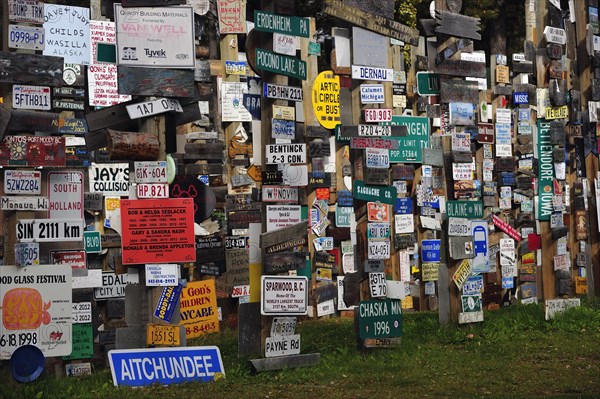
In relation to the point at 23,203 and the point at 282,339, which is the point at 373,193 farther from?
the point at 23,203

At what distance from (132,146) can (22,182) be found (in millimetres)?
1297

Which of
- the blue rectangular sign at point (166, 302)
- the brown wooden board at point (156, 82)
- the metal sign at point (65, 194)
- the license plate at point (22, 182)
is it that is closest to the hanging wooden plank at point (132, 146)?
the brown wooden board at point (156, 82)

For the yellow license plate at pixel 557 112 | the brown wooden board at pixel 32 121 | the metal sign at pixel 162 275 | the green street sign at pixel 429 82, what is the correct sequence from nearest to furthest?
the brown wooden board at pixel 32 121, the metal sign at pixel 162 275, the green street sign at pixel 429 82, the yellow license plate at pixel 557 112

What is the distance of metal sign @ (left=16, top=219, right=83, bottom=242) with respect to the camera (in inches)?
483

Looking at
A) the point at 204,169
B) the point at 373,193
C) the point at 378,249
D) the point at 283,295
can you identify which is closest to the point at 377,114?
the point at 373,193

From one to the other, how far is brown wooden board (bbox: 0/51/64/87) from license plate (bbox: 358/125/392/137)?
403 cm

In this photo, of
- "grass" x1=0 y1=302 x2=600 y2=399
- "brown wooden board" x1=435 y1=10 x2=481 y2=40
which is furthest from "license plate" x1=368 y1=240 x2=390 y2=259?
"brown wooden board" x1=435 y1=10 x2=481 y2=40

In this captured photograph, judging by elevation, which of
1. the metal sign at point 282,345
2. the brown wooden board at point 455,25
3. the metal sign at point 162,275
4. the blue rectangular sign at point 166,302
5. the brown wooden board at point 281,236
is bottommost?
the metal sign at point 282,345

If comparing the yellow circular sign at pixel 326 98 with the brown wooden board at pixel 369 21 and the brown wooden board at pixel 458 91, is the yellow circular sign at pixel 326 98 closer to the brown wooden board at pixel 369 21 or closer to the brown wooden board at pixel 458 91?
the brown wooden board at pixel 458 91

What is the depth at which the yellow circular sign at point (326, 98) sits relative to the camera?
791 inches

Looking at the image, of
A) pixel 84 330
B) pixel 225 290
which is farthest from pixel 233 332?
pixel 84 330

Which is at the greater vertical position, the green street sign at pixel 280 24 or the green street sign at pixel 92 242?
the green street sign at pixel 280 24

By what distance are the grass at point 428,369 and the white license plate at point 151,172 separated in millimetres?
2291

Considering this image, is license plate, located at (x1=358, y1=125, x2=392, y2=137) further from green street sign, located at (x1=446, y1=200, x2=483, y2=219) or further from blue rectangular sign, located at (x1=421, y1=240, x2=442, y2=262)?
blue rectangular sign, located at (x1=421, y1=240, x2=442, y2=262)
